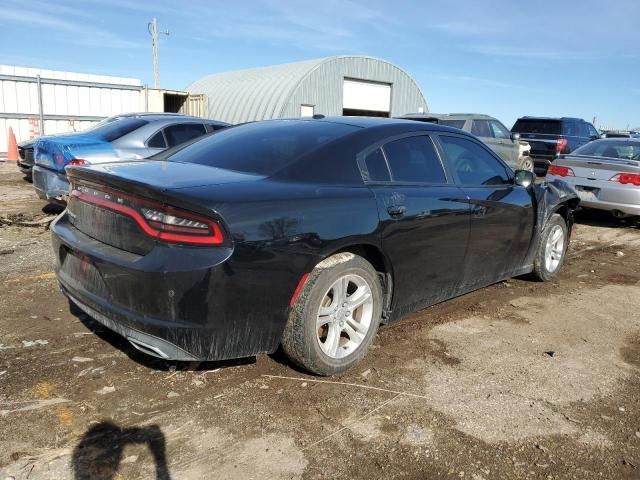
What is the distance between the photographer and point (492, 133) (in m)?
14.1

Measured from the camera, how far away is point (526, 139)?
658 inches

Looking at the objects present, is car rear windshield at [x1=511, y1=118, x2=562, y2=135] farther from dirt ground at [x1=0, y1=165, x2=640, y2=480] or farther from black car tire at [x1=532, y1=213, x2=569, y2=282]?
dirt ground at [x1=0, y1=165, x2=640, y2=480]

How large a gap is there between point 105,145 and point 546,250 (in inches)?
227

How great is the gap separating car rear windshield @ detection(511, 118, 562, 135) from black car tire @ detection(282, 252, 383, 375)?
1551 centimetres

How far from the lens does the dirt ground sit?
8.01 ft

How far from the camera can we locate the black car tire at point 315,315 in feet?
9.69

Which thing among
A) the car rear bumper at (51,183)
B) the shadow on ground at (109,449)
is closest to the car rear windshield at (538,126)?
the car rear bumper at (51,183)

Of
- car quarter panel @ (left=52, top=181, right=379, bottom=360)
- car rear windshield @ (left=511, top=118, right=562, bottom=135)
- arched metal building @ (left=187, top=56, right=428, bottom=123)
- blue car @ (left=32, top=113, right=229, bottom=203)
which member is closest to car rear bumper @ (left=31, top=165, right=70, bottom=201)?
blue car @ (left=32, top=113, right=229, bottom=203)

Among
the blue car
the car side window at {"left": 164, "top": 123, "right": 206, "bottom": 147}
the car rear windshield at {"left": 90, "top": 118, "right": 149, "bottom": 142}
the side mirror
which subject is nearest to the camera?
the side mirror

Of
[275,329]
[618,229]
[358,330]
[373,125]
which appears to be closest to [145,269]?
[275,329]

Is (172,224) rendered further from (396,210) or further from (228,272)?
(396,210)

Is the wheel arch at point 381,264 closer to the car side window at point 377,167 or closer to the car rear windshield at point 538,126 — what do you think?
the car side window at point 377,167

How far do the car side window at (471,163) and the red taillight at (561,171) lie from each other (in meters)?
4.68

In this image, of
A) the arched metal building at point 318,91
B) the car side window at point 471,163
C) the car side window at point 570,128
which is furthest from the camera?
the arched metal building at point 318,91
